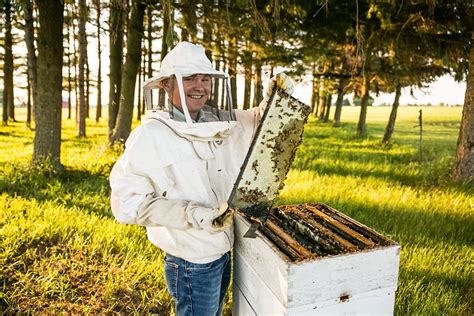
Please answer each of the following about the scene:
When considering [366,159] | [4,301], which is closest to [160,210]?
[4,301]

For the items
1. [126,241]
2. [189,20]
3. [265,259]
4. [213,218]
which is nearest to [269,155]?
[213,218]

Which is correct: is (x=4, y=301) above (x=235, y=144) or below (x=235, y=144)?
below

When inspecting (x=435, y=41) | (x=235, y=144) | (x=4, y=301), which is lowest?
(x=4, y=301)

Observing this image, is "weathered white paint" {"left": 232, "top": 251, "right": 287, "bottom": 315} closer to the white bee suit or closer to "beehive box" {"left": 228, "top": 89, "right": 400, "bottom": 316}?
"beehive box" {"left": 228, "top": 89, "right": 400, "bottom": 316}

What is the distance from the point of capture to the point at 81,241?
3.46m

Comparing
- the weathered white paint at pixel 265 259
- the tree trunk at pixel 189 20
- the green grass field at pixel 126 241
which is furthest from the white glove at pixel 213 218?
the tree trunk at pixel 189 20

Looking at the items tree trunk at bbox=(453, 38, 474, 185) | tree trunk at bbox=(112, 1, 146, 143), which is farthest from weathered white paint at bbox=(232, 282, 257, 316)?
tree trunk at bbox=(112, 1, 146, 143)

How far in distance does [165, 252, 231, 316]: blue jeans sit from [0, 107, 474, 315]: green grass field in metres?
0.95

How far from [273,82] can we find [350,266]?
3.30ft

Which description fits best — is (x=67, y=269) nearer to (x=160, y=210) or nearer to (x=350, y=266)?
(x=160, y=210)

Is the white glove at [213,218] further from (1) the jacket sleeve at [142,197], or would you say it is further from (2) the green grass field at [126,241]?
(2) the green grass field at [126,241]

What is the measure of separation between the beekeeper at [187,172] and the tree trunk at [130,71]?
20.6 ft

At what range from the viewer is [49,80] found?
5750 millimetres

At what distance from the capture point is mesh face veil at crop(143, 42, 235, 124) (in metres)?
1.68
